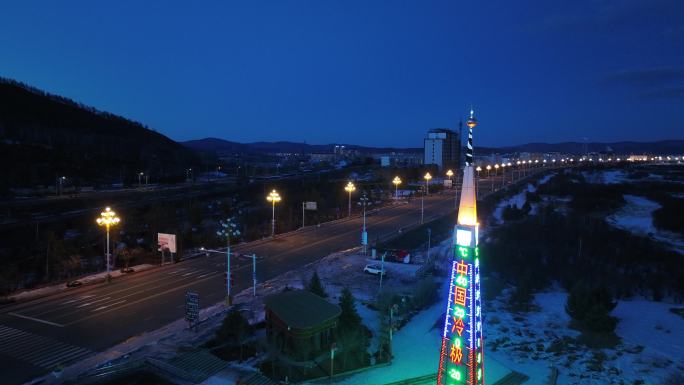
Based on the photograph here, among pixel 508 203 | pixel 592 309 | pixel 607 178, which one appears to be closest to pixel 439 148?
pixel 607 178

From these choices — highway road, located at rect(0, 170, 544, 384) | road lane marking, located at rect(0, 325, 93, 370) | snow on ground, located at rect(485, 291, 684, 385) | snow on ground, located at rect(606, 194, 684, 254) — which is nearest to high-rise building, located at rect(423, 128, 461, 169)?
snow on ground, located at rect(606, 194, 684, 254)

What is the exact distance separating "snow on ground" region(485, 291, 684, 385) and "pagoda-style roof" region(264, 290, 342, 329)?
7393 millimetres

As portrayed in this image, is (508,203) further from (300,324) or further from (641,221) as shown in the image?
(300,324)

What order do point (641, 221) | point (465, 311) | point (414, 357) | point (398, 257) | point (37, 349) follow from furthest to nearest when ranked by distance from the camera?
point (641, 221), point (398, 257), point (37, 349), point (414, 357), point (465, 311)

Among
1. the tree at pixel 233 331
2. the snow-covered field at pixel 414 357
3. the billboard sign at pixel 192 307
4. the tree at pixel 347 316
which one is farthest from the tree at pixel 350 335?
the billboard sign at pixel 192 307

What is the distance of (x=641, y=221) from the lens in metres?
60.4

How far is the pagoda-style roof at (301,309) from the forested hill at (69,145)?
2818 inches

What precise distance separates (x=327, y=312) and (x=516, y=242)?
26955 millimetres

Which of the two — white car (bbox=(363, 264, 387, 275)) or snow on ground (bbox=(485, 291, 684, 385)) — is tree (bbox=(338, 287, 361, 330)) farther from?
white car (bbox=(363, 264, 387, 275))

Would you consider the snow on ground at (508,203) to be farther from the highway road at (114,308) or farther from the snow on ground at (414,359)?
the snow on ground at (414,359)

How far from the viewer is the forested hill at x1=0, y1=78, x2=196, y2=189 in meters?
89.0

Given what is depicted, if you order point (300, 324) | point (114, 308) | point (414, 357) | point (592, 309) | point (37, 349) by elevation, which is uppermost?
point (300, 324)

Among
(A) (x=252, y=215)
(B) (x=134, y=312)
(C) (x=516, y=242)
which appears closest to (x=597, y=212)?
(C) (x=516, y=242)

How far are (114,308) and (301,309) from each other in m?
11.8
